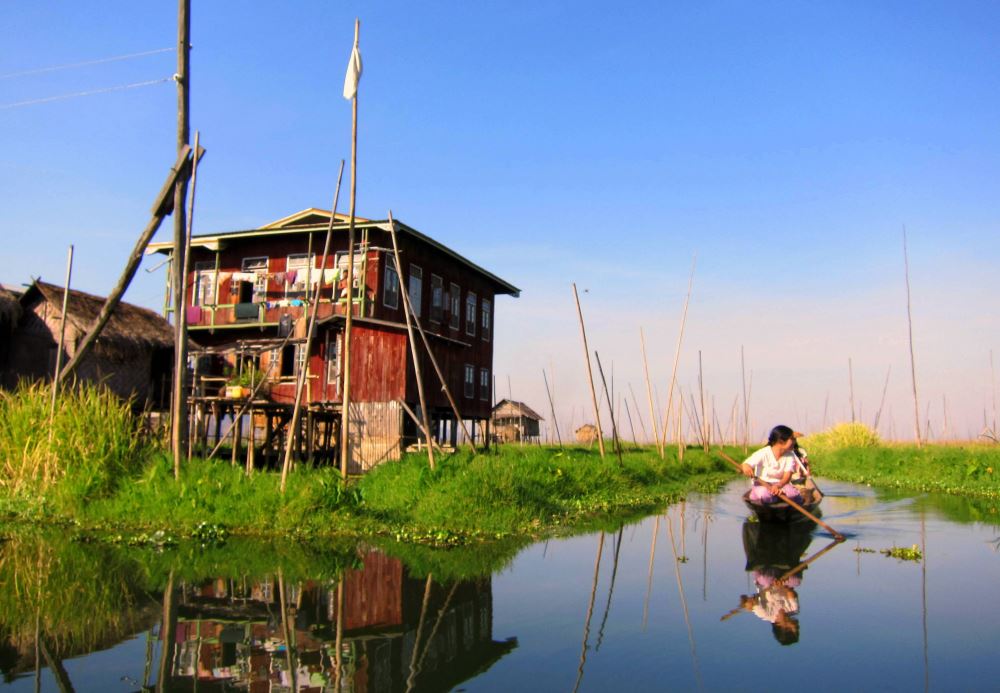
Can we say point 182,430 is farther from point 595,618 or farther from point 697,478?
point 697,478

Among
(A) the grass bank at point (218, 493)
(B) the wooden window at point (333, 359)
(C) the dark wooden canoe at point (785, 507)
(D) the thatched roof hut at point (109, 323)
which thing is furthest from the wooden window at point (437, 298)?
(C) the dark wooden canoe at point (785, 507)

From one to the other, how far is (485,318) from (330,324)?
9118 mm

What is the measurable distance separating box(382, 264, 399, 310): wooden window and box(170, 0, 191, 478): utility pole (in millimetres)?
10414

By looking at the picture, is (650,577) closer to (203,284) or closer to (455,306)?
(455,306)

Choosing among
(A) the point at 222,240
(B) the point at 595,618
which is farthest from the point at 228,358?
(B) the point at 595,618

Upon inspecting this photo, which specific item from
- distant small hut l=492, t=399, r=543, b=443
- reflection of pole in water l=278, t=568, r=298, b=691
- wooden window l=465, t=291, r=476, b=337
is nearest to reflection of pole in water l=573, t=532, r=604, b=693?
reflection of pole in water l=278, t=568, r=298, b=691

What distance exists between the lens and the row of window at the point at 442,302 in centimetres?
2381

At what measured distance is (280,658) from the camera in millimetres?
A: 5930

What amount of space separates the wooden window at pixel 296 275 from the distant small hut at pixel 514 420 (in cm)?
1837

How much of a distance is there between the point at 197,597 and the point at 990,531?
12643 millimetres

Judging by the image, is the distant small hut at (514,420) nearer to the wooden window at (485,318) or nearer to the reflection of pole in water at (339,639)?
the wooden window at (485,318)

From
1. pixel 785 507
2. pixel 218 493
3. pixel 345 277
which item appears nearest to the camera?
pixel 218 493

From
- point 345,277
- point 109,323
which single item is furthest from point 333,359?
point 109,323

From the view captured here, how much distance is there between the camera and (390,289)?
23.8 m
